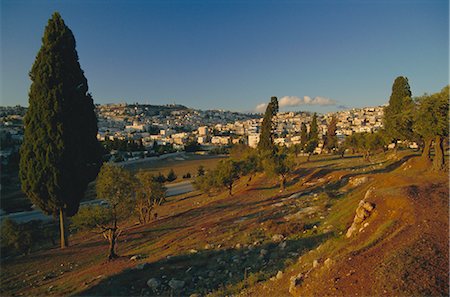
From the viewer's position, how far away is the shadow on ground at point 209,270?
10.5 meters

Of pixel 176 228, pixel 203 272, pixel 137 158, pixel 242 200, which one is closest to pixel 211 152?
pixel 137 158

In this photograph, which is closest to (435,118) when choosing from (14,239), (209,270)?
(209,270)

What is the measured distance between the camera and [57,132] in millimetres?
18344

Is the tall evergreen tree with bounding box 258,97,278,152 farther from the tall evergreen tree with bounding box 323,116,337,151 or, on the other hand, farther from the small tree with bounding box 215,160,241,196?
the tall evergreen tree with bounding box 323,116,337,151

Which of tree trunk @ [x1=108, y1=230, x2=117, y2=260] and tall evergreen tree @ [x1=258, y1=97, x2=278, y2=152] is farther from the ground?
tall evergreen tree @ [x1=258, y1=97, x2=278, y2=152]

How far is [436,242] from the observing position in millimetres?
8188

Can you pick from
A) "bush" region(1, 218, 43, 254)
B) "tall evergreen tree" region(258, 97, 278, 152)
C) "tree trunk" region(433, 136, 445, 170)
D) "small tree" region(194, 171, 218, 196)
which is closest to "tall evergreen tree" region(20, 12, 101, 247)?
"bush" region(1, 218, 43, 254)

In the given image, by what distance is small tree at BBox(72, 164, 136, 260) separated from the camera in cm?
1559

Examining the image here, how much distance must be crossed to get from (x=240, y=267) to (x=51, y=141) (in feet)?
51.6

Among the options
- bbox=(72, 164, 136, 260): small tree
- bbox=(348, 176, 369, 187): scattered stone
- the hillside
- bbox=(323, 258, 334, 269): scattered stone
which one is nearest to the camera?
the hillside

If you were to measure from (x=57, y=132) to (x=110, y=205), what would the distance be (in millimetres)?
6960

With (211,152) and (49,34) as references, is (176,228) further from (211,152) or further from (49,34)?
(211,152)

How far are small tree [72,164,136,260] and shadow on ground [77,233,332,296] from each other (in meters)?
4.21

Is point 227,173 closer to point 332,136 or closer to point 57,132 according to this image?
point 57,132
